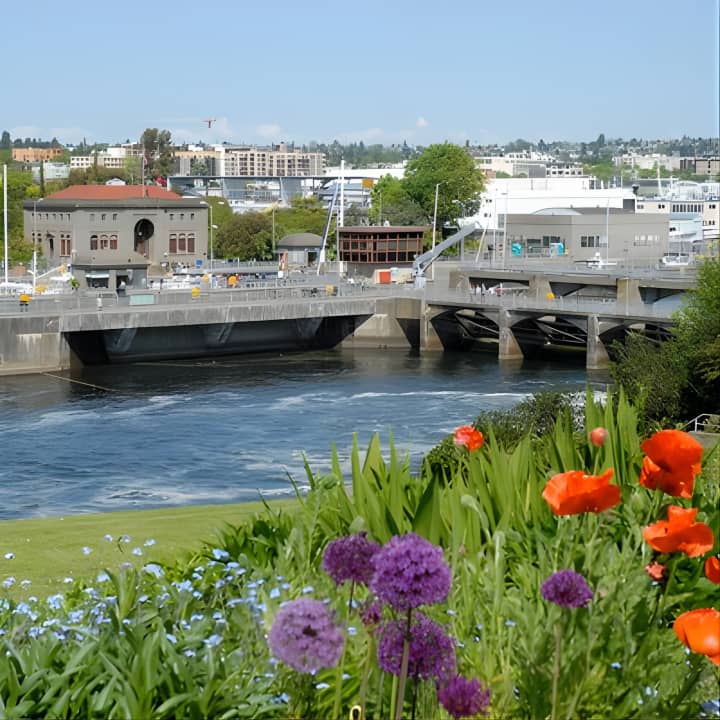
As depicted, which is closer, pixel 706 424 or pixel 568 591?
pixel 568 591

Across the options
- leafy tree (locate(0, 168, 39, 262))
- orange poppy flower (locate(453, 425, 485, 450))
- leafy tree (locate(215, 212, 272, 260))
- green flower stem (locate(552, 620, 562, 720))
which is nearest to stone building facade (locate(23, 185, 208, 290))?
leafy tree (locate(0, 168, 39, 262))

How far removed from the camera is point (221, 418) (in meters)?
41.3

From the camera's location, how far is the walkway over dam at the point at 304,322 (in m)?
54.2

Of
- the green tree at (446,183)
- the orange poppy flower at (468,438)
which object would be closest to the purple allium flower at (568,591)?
the orange poppy flower at (468,438)

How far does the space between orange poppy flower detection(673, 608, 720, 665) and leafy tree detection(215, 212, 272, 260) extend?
98724 mm

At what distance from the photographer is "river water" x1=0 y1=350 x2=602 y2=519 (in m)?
30.8

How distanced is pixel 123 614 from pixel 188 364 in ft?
159

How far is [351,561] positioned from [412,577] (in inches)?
27.1

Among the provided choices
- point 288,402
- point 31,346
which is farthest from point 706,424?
point 31,346

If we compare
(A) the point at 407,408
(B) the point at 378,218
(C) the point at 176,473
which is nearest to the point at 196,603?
(C) the point at 176,473

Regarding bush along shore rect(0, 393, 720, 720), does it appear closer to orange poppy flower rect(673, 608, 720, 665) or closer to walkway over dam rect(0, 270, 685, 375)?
orange poppy flower rect(673, 608, 720, 665)

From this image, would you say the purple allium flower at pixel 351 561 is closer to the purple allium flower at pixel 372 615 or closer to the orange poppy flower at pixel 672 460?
the purple allium flower at pixel 372 615

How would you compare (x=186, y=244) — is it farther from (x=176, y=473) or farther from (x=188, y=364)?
(x=176, y=473)

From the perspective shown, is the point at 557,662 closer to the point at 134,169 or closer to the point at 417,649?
the point at 417,649
